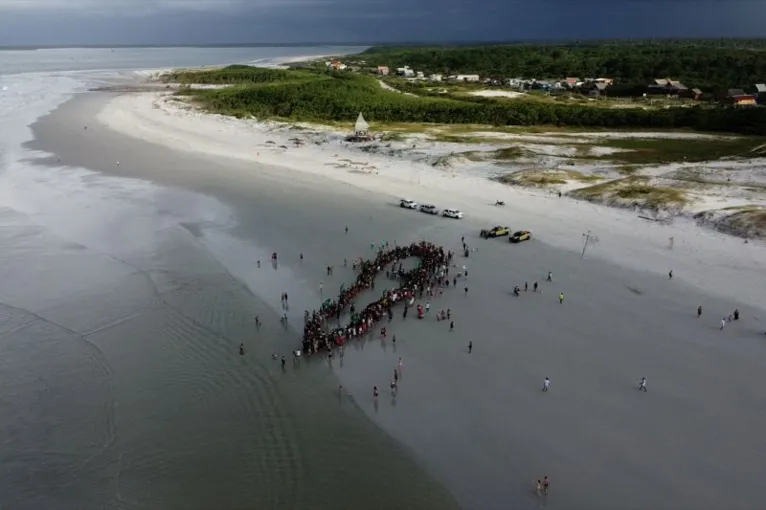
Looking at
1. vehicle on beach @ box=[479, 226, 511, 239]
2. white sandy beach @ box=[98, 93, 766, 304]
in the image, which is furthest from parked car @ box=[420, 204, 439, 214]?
vehicle on beach @ box=[479, 226, 511, 239]

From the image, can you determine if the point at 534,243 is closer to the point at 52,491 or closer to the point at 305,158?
the point at 52,491

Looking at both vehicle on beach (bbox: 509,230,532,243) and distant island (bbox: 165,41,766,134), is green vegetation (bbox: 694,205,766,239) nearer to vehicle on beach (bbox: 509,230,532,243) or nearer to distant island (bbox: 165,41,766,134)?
vehicle on beach (bbox: 509,230,532,243)

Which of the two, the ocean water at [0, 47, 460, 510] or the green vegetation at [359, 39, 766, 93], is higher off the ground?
the green vegetation at [359, 39, 766, 93]

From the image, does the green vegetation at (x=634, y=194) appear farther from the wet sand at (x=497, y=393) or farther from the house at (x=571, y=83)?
the house at (x=571, y=83)

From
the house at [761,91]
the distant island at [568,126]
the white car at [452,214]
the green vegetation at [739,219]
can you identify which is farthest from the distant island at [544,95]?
the white car at [452,214]

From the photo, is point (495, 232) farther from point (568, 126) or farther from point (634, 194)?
point (568, 126)

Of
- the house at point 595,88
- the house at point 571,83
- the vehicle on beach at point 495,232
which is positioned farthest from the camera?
the house at point 571,83
